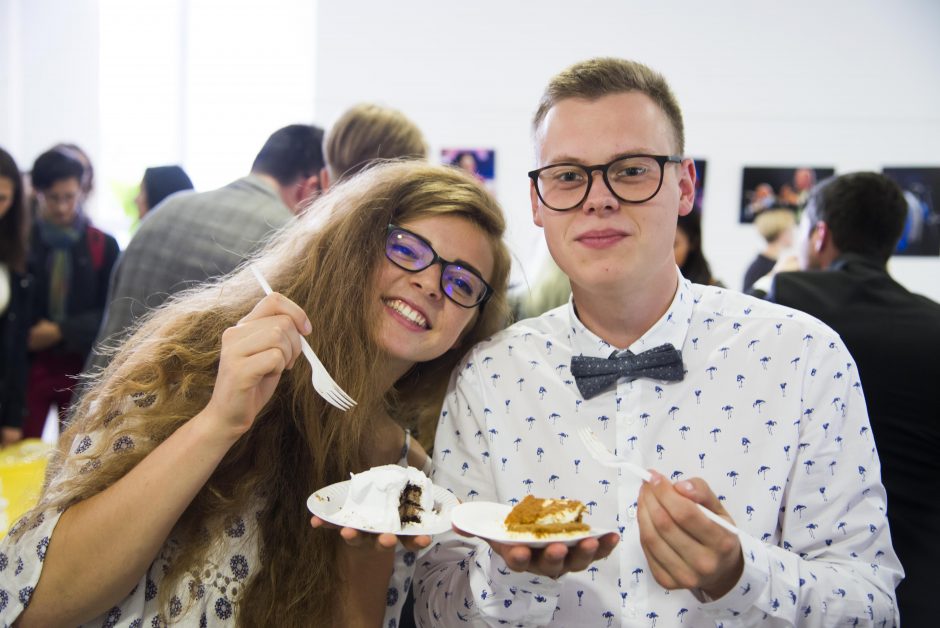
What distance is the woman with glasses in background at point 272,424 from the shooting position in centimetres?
153

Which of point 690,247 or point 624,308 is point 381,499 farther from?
point 690,247

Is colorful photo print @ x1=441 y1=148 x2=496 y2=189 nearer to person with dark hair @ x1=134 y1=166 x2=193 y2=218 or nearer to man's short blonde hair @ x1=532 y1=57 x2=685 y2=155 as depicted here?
person with dark hair @ x1=134 y1=166 x2=193 y2=218

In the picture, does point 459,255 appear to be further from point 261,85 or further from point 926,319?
point 261,85

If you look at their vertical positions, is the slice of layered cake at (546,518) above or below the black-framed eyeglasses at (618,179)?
below

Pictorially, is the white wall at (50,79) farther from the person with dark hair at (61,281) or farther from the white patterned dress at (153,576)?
the white patterned dress at (153,576)

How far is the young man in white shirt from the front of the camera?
5.43 feet

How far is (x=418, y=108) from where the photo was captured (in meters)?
6.43

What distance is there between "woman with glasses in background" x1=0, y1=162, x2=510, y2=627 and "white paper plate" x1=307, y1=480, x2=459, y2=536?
0.11ft

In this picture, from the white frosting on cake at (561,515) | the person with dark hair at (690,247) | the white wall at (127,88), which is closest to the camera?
the white frosting on cake at (561,515)

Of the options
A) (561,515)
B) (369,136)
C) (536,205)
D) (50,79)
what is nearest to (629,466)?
(561,515)

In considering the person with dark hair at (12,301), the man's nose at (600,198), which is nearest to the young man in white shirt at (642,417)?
the man's nose at (600,198)

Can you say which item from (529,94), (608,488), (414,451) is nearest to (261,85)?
(529,94)

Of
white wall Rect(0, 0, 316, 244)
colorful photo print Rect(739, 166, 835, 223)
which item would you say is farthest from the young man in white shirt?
white wall Rect(0, 0, 316, 244)

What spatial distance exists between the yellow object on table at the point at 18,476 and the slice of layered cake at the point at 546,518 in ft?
5.16
